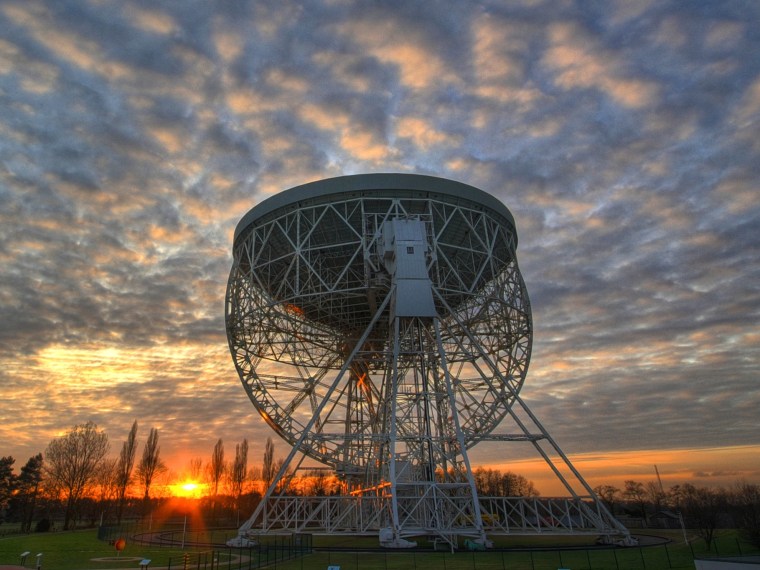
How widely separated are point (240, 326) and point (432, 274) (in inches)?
396

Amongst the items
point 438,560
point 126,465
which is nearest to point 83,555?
point 438,560

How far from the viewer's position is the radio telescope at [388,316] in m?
21.9

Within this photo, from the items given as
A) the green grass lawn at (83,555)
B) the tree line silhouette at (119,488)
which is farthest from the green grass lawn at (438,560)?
the tree line silhouette at (119,488)

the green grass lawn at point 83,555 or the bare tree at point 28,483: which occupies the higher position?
the bare tree at point 28,483

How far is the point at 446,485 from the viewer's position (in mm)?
19391

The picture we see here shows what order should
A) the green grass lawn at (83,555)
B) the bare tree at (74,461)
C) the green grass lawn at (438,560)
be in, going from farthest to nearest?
1. the bare tree at (74,461)
2. the green grass lawn at (83,555)
3. the green grass lawn at (438,560)

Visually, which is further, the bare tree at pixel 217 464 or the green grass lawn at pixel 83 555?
the bare tree at pixel 217 464

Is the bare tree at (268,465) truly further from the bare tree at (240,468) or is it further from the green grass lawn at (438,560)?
the green grass lawn at (438,560)

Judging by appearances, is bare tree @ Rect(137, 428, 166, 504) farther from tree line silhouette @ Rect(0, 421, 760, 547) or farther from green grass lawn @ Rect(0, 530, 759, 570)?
green grass lawn @ Rect(0, 530, 759, 570)

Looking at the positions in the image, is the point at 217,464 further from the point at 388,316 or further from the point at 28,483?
the point at 388,316

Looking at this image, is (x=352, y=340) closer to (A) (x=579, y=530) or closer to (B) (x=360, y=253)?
(B) (x=360, y=253)

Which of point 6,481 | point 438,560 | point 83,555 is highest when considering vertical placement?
point 6,481

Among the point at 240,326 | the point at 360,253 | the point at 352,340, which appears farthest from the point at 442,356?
the point at 240,326

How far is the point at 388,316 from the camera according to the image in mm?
26500
